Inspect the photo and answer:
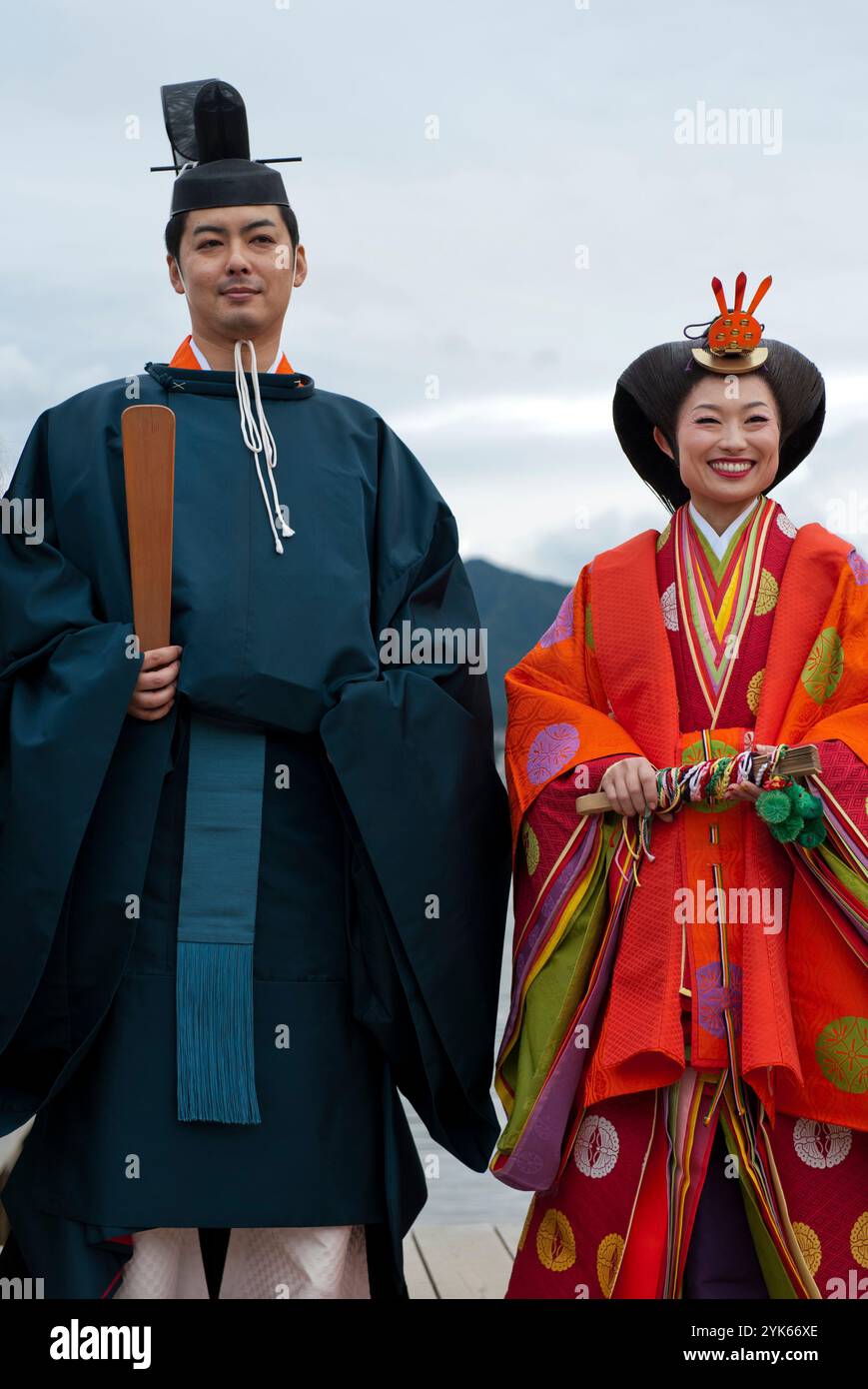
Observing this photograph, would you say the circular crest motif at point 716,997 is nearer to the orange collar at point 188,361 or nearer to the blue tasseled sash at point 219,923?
the blue tasseled sash at point 219,923

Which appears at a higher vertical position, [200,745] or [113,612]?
[113,612]

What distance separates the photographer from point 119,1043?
302 cm

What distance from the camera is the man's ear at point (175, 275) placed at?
3.38 m

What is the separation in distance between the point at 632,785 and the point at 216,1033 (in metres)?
0.84

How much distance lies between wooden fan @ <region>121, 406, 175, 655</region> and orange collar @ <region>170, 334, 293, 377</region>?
312mm

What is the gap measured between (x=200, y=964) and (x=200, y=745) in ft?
1.26

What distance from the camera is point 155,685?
118 inches

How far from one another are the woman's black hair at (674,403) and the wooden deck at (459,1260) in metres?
1.81

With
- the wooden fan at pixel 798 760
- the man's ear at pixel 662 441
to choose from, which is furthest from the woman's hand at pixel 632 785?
the man's ear at pixel 662 441

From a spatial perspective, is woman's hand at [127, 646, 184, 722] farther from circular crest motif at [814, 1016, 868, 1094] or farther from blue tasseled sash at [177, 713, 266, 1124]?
circular crest motif at [814, 1016, 868, 1094]

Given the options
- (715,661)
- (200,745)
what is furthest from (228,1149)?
(715,661)

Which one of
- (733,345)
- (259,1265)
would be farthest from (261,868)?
(733,345)

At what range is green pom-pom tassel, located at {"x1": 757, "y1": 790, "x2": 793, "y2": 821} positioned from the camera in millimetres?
2896
